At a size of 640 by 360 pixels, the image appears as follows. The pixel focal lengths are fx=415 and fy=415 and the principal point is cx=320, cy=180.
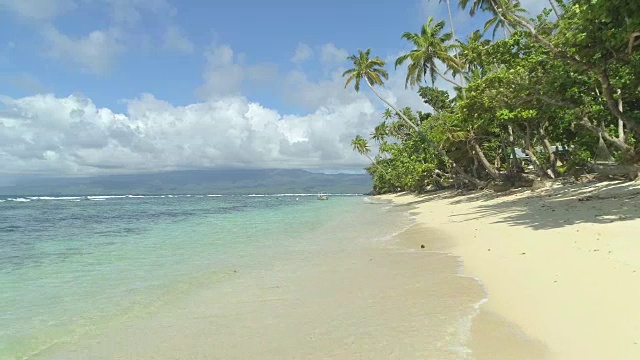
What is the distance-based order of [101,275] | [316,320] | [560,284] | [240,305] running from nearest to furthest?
[316,320] < [560,284] < [240,305] < [101,275]

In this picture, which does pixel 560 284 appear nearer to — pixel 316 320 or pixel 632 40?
pixel 316 320

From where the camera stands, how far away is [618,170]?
59.0 ft

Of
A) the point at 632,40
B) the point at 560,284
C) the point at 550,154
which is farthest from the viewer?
the point at 550,154

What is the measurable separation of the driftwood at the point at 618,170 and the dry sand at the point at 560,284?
543 cm

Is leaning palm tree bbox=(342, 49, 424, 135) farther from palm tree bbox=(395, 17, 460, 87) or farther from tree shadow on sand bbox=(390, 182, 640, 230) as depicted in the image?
tree shadow on sand bbox=(390, 182, 640, 230)

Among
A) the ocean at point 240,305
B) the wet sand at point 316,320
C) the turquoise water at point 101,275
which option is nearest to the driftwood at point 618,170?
the ocean at point 240,305

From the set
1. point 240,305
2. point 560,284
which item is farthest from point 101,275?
point 560,284

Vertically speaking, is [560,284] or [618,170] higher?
[618,170]

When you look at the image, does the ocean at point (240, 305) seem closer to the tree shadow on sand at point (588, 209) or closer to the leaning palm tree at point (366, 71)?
the tree shadow on sand at point (588, 209)

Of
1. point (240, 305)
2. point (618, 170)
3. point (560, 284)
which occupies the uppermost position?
point (618, 170)

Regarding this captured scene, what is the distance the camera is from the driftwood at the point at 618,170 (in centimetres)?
1717

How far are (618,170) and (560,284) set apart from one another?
15.3 m

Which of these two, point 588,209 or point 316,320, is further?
point 588,209

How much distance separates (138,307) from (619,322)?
677 cm
